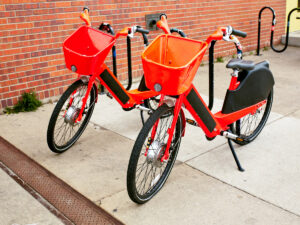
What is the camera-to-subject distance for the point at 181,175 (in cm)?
321

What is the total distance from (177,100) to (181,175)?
74cm

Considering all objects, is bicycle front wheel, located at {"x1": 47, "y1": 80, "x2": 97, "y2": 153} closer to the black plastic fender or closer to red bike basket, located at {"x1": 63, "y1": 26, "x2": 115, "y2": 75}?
red bike basket, located at {"x1": 63, "y1": 26, "x2": 115, "y2": 75}

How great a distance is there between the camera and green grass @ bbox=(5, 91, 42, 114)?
4678 millimetres

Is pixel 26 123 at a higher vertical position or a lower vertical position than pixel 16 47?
lower

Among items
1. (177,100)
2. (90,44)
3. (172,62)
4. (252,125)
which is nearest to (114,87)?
(90,44)

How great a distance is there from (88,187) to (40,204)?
1.28 ft

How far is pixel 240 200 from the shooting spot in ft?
9.29

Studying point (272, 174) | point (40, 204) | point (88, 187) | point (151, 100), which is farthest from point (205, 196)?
point (151, 100)

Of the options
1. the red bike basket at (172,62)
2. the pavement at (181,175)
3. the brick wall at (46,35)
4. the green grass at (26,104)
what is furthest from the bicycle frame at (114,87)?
the green grass at (26,104)

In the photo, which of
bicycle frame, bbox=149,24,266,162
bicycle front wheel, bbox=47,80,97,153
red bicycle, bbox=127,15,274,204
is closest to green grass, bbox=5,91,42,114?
bicycle front wheel, bbox=47,80,97,153

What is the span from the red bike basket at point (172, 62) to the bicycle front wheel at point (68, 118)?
2.94 ft

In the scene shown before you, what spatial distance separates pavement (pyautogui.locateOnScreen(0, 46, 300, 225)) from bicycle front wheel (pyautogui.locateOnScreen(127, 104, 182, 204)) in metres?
0.09

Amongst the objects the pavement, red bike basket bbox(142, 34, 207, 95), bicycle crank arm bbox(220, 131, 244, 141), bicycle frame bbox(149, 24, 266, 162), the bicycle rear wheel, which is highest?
red bike basket bbox(142, 34, 207, 95)

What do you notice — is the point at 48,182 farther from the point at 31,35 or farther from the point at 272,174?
the point at 31,35
